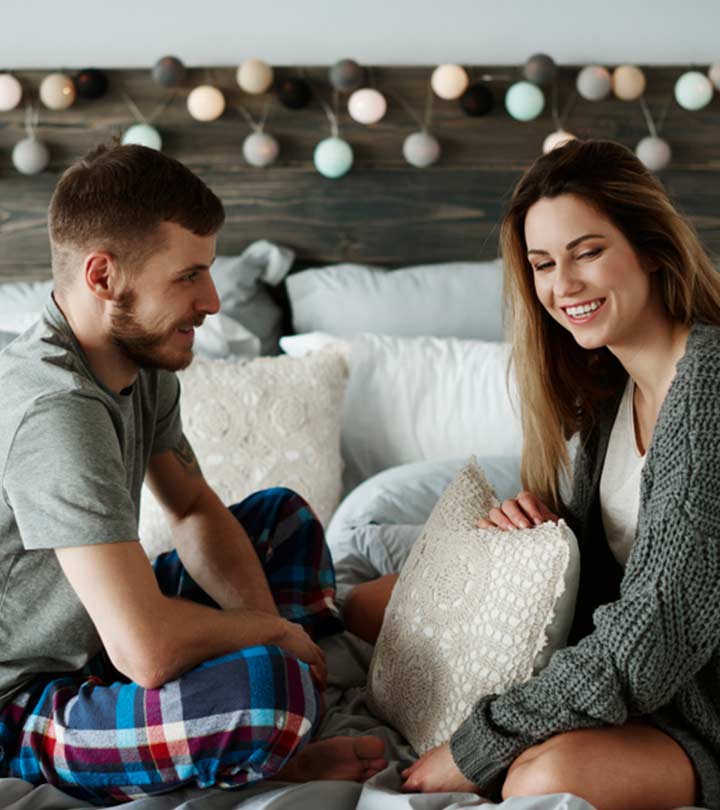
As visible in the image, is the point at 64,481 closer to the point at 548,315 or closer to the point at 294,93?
the point at 548,315

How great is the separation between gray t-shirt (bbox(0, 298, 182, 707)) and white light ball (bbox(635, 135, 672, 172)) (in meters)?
1.69

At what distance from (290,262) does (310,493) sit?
2.65 ft

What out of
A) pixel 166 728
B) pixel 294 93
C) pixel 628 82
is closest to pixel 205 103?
pixel 294 93

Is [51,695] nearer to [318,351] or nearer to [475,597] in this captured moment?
[475,597]

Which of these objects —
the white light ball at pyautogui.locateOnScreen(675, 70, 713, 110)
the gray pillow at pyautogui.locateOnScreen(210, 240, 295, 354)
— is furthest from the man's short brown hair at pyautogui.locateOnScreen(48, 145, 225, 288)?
the white light ball at pyautogui.locateOnScreen(675, 70, 713, 110)

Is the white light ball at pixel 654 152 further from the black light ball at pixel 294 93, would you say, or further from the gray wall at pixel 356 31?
the black light ball at pixel 294 93

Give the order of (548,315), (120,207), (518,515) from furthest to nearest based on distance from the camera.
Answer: (548,315)
(518,515)
(120,207)

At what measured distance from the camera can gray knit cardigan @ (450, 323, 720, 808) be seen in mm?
1339

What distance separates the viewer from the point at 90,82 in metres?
2.71

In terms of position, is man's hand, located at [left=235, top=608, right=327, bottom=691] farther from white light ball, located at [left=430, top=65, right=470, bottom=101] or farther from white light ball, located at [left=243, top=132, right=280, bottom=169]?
white light ball, located at [left=430, top=65, right=470, bottom=101]

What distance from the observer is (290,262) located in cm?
283

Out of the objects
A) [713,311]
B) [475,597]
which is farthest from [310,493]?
[713,311]

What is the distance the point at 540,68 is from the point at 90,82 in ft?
3.70

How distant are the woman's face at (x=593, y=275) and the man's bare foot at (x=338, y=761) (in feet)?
2.12
